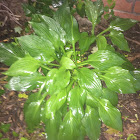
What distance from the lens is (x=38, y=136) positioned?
4.47ft

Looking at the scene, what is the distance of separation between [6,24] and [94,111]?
1846 mm

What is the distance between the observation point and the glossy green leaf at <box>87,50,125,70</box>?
114 centimetres

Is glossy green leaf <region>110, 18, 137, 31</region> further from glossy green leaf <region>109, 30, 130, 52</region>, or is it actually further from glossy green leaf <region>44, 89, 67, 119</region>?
glossy green leaf <region>44, 89, 67, 119</region>

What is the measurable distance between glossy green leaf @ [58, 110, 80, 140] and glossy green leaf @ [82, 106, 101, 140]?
0.30 ft

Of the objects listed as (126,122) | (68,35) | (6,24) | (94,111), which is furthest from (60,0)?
(126,122)

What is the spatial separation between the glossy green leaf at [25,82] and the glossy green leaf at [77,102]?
12.8 inches

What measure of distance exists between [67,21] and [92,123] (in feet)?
3.22

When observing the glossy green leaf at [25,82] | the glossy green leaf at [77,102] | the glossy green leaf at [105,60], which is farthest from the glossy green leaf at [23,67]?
the glossy green leaf at [105,60]

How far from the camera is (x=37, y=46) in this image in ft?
3.82

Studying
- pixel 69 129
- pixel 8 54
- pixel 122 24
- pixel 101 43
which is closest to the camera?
pixel 69 129

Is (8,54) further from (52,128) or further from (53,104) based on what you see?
(52,128)

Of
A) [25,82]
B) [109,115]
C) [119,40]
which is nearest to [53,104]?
[25,82]

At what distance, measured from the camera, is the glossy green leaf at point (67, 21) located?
131 centimetres

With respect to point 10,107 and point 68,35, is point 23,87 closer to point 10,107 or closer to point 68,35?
point 10,107
